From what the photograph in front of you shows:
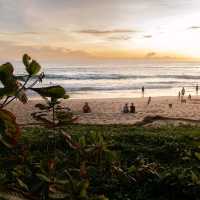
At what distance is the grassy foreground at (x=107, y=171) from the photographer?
7.93 ft

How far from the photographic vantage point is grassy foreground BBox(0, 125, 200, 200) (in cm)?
242

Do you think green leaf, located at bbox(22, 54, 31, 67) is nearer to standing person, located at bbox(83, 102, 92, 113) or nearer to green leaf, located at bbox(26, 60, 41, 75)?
green leaf, located at bbox(26, 60, 41, 75)

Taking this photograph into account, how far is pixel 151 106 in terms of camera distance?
26719mm

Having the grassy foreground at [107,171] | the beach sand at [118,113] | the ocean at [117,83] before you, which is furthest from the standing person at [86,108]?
the grassy foreground at [107,171]

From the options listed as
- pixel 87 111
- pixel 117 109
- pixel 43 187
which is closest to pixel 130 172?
pixel 43 187

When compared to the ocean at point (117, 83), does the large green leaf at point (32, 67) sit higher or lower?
higher

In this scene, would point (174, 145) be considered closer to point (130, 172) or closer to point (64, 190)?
point (130, 172)

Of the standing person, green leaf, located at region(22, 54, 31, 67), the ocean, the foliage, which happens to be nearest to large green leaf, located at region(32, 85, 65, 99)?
the foliage

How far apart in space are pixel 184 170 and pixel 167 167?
0.44 metres

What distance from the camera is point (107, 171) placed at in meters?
4.21

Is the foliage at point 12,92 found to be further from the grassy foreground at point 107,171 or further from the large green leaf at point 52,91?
the grassy foreground at point 107,171

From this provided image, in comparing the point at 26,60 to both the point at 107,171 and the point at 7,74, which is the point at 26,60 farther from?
the point at 107,171

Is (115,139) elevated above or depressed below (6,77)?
below

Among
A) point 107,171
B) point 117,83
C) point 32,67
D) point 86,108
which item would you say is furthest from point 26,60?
point 117,83
